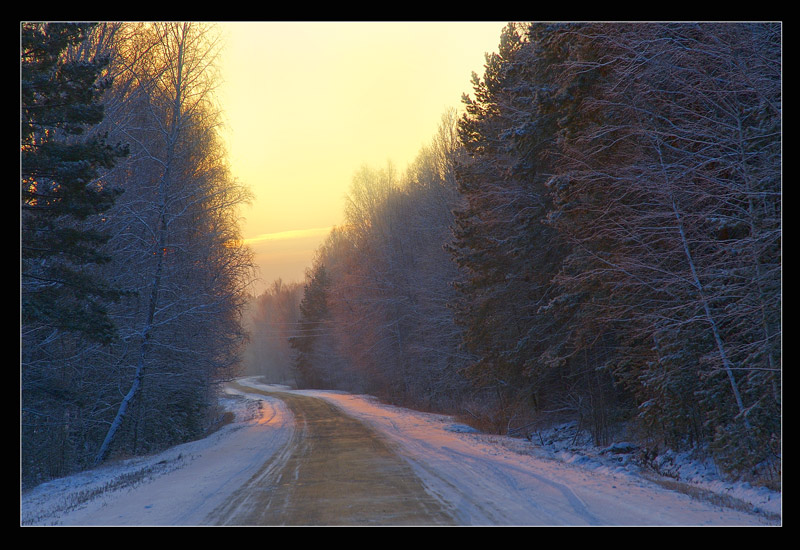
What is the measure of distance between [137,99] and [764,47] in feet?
58.9

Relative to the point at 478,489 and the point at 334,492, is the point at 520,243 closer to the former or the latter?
the point at 478,489

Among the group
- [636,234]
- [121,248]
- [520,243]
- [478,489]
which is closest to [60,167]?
[121,248]

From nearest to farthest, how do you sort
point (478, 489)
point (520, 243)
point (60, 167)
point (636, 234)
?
point (478, 489) < point (60, 167) < point (636, 234) < point (520, 243)

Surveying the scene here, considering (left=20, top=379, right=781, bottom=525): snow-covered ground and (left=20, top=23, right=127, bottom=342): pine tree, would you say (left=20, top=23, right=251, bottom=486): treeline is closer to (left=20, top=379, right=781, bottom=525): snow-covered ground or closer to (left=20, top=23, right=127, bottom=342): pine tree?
(left=20, top=23, right=127, bottom=342): pine tree

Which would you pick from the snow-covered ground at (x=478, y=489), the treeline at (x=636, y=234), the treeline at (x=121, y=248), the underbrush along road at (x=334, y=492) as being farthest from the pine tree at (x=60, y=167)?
the treeline at (x=636, y=234)

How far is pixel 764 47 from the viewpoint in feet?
31.0

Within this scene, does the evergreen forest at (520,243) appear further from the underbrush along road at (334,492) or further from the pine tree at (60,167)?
the underbrush along road at (334,492)

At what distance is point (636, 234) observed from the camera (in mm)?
11555

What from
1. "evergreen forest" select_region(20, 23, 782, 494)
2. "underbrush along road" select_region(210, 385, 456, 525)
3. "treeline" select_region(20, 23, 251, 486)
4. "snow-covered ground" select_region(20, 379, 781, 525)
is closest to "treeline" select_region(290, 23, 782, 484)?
"evergreen forest" select_region(20, 23, 782, 494)

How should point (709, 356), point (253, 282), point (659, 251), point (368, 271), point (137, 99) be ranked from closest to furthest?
point (709, 356), point (659, 251), point (137, 99), point (253, 282), point (368, 271)

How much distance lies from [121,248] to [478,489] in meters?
14.4
